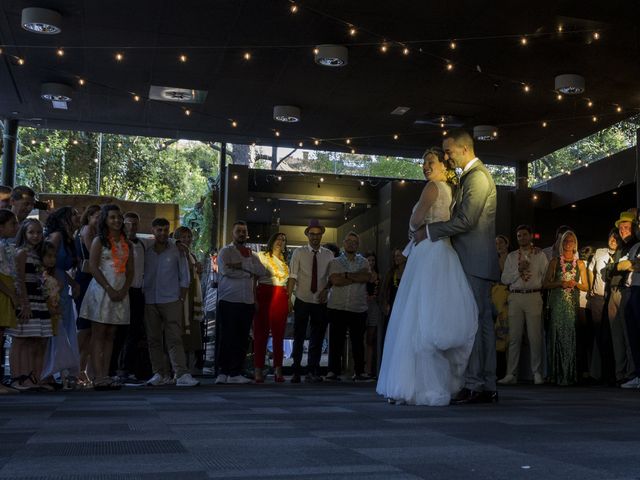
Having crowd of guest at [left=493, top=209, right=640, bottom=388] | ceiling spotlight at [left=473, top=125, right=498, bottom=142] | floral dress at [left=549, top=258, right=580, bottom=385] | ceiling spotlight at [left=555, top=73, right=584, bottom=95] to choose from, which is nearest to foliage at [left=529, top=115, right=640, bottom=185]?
ceiling spotlight at [left=473, top=125, right=498, bottom=142]

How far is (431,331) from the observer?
4188 millimetres

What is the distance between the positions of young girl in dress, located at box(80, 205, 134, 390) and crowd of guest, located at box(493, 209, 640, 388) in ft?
12.9

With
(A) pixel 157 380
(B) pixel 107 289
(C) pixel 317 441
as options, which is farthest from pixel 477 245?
(A) pixel 157 380

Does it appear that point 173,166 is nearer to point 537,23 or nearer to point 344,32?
point 344,32

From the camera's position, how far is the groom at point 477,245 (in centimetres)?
435

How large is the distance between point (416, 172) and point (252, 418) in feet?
33.7

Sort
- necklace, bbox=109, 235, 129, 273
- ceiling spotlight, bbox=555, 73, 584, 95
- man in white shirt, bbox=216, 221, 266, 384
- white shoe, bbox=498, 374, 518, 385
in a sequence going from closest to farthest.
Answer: necklace, bbox=109, 235, 129, 273 → man in white shirt, bbox=216, 221, 266, 384 → white shoe, bbox=498, 374, 518, 385 → ceiling spotlight, bbox=555, 73, 584, 95

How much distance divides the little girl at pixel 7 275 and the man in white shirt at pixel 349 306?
341 cm

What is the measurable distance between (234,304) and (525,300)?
291cm

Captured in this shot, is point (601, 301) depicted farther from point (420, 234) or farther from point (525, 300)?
A: point (420, 234)

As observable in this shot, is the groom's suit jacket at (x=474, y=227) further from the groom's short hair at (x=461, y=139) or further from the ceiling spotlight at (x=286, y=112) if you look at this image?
the ceiling spotlight at (x=286, y=112)

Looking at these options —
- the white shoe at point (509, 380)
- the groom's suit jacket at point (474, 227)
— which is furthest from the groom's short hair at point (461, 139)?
the white shoe at point (509, 380)

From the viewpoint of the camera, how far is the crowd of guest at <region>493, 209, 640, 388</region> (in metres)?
7.77

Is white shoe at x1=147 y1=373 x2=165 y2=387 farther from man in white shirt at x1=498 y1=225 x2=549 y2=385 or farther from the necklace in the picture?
man in white shirt at x1=498 y1=225 x2=549 y2=385
